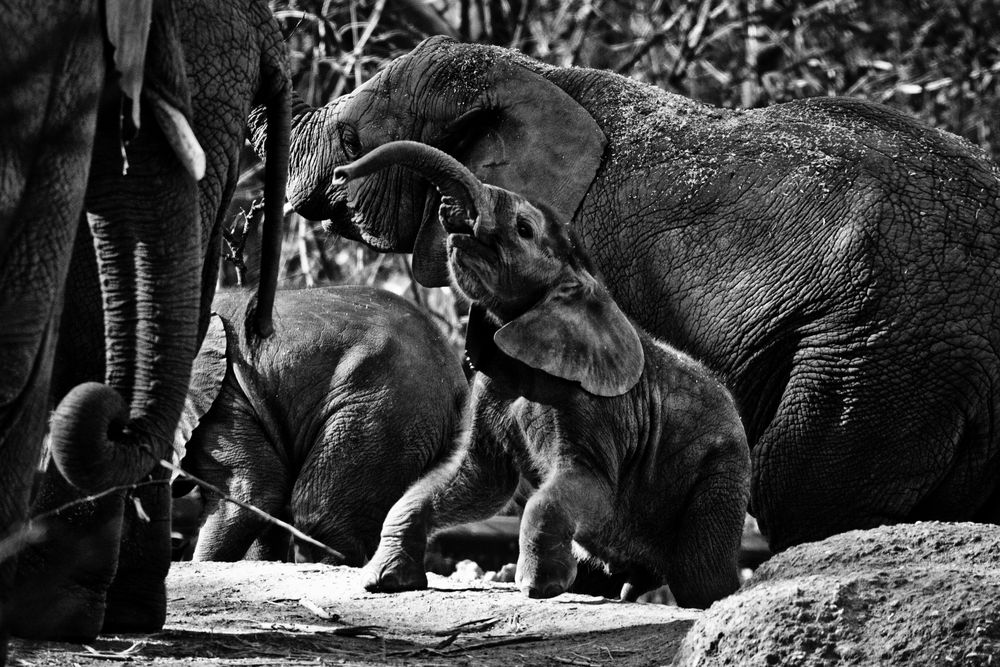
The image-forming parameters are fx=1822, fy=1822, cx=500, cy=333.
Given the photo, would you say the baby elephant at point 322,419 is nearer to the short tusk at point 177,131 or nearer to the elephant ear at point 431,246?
the elephant ear at point 431,246

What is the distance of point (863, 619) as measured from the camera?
135 inches

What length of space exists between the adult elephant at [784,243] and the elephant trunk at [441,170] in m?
1.08

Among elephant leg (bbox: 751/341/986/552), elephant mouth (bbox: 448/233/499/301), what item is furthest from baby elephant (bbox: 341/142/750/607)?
elephant leg (bbox: 751/341/986/552)

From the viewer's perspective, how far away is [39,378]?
11.8ft

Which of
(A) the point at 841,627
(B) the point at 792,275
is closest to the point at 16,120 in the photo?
(A) the point at 841,627

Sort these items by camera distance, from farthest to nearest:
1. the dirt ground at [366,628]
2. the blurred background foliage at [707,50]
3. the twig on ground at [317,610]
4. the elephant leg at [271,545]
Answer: the blurred background foliage at [707,50]
the elephant leg at [271,545]
the twig on ground at [317,610]
the dirt ground at [366,628]

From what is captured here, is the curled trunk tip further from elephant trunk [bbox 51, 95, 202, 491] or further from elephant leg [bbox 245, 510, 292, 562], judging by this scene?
elephant leg [bbox 245, 510, 292, 562]

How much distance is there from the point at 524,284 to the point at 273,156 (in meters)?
0.96

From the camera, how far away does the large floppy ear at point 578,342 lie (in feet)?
17.3

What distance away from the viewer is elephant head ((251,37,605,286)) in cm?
664

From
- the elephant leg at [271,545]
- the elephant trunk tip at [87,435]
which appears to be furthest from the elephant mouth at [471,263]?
the elephant leg at [271,545]

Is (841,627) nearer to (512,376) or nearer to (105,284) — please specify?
(105,284)

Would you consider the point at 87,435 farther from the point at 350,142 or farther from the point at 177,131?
the point at 350,142

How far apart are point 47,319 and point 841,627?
1.64 metres
